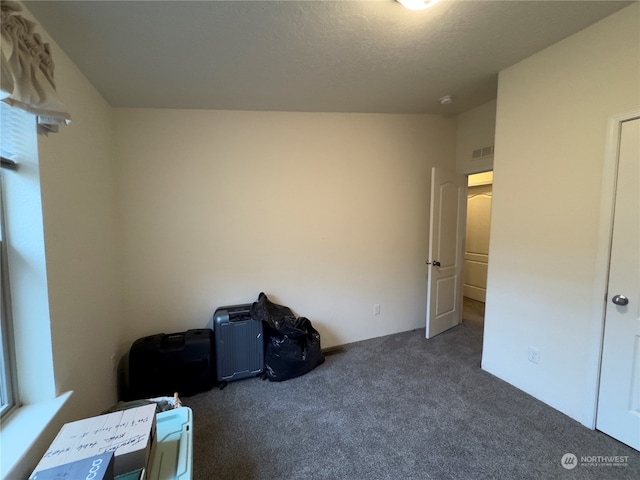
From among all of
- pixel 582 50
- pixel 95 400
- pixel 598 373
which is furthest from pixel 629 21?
pixel 95 400

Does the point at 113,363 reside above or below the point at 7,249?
below

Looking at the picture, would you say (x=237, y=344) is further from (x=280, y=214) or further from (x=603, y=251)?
(x=603, y=251)

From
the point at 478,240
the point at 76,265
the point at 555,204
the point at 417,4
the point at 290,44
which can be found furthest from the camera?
the point at 478,240

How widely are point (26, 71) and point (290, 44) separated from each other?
126 centimetres

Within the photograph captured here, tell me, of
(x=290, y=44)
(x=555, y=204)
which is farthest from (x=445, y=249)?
(x=290, y=44)

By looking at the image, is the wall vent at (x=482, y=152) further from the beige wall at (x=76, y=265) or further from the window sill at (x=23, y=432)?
the window sill at (x=23, y=432)

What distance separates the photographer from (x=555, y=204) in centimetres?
189

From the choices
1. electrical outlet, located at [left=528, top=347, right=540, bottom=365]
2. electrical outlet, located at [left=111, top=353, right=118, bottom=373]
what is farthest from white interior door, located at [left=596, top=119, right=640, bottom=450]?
electrical outlet, located at [left=111, top=353, right=118, bottom=373]

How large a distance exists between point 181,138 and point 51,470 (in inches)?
90.0

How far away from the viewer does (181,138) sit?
2.37 meters

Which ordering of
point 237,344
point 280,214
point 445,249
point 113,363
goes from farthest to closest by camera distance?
point 445,249
point 280,214
point 237,344
point 113,363

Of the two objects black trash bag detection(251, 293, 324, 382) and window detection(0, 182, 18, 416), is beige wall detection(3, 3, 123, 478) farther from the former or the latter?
black trash bag detection(251, 293, 324, 382)

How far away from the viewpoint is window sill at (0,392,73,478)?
0.93 metres

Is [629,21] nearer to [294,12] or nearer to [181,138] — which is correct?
[294,12]
